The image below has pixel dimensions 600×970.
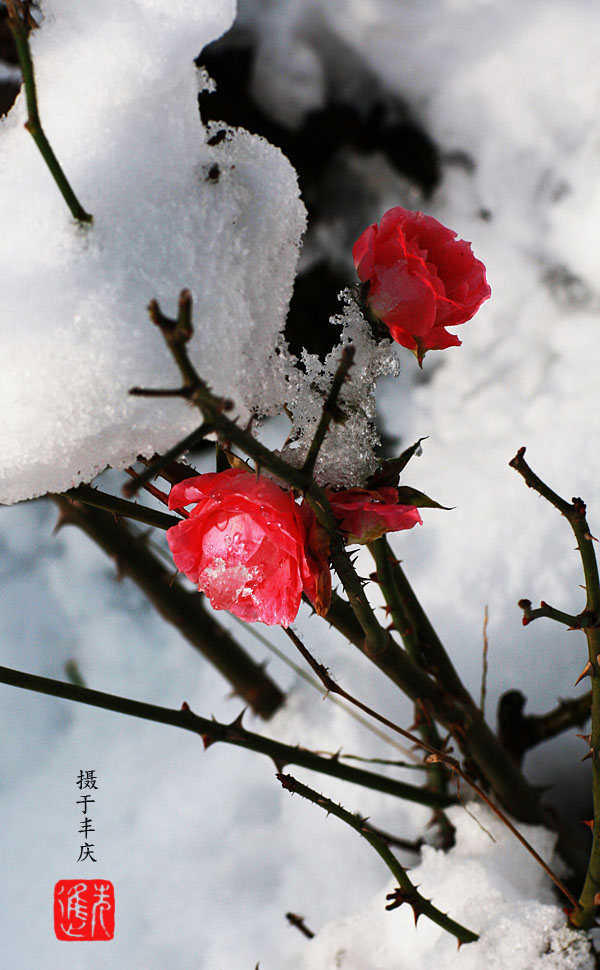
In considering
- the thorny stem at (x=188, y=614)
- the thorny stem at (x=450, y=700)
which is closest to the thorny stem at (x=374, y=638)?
the thorny stem at (x=450, y=700)

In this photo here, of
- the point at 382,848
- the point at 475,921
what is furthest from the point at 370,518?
the point at 475,921

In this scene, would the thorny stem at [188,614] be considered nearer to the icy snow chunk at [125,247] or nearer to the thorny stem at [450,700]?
the thorny stem at [450,700]

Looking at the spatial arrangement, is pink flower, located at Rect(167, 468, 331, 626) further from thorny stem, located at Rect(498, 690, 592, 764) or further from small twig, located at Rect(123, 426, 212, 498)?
thorny stem, located at Rect(498, 690, 592, 764)

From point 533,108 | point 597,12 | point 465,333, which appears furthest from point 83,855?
point 597,12

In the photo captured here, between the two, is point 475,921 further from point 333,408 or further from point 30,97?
point 30,97

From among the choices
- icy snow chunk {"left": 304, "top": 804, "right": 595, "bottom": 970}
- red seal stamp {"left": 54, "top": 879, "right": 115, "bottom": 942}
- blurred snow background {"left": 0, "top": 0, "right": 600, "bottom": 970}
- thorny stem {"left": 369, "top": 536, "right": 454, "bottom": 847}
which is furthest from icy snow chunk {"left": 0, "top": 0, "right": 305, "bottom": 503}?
red seal stamp {"left": 54, "top": 879, "right": 115, "bottom": 942}
